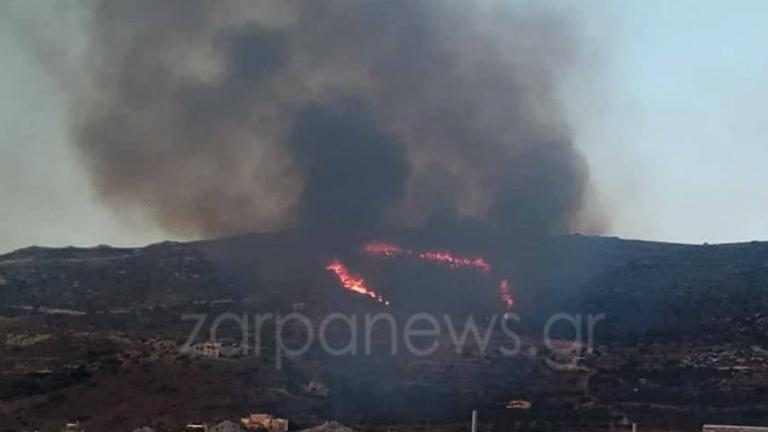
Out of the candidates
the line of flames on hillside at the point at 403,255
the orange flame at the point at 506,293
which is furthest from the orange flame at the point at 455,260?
the orange flame at the point at 506,293

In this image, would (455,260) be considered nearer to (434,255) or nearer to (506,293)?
(434,255)

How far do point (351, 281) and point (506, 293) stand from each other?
427 inches

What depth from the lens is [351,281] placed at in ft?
277

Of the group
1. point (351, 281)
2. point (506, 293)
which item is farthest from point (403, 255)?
point (506, 293)

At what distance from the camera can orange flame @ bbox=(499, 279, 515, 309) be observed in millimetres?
80731

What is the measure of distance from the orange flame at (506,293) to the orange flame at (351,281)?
8.12 metres

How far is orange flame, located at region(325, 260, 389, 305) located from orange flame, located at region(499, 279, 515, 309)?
812 cm

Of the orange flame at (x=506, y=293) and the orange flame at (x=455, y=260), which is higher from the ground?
the orange flame at (x=455, y=260)

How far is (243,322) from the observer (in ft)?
252

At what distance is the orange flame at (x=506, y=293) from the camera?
265 ft

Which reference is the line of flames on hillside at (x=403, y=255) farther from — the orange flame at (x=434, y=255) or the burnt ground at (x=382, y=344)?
the burnt ground at (x=382, y=344)

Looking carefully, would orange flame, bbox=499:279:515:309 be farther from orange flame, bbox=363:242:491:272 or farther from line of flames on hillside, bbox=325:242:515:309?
orange flame, bbox=363:242:491:272

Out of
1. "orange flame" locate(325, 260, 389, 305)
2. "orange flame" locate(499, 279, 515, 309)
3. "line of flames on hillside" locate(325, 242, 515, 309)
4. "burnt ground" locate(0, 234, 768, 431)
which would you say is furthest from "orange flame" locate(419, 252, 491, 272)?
"orange flame" locate(325, 260, 389, 305)

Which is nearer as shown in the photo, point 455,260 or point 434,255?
point 455,260
